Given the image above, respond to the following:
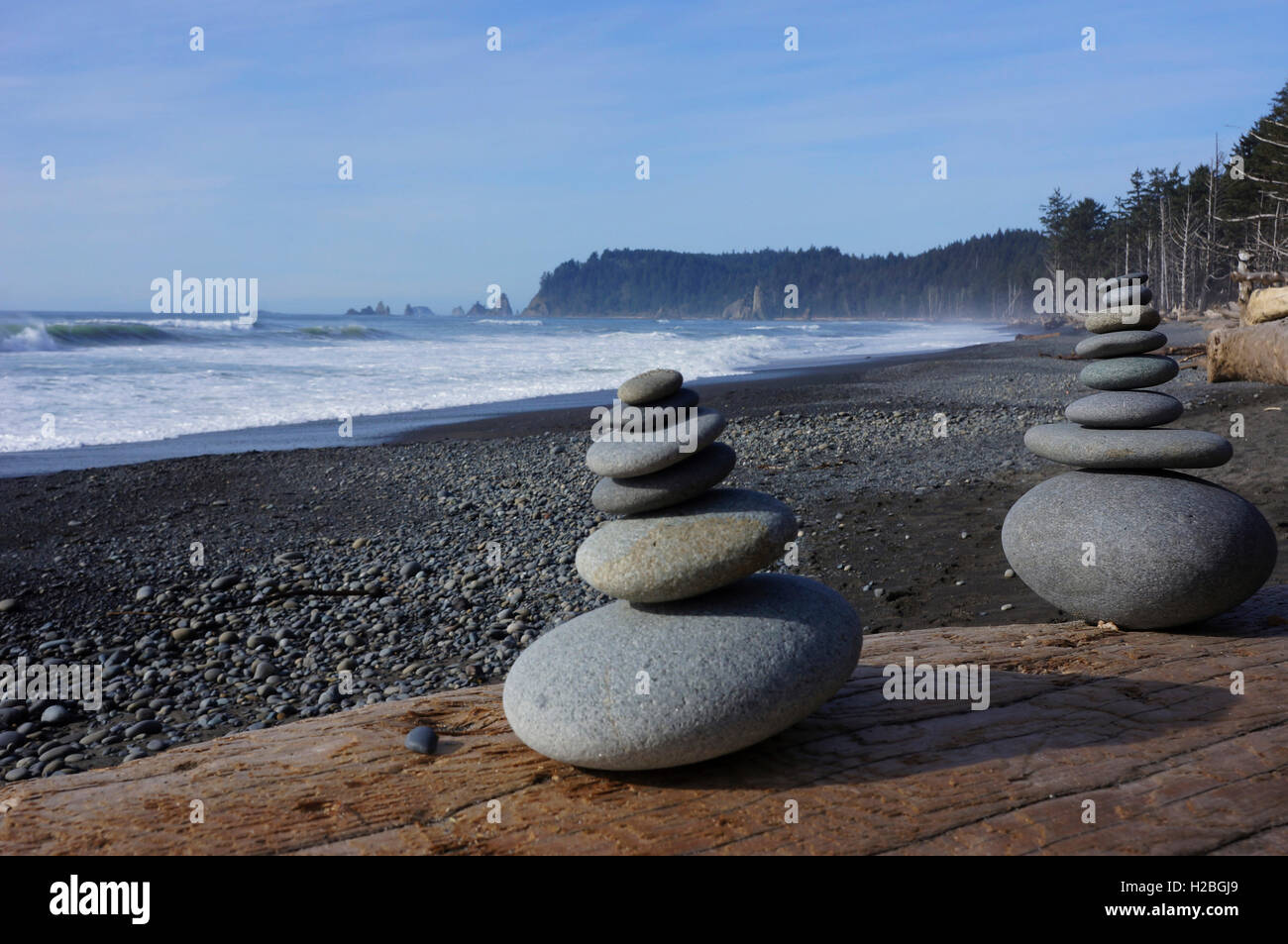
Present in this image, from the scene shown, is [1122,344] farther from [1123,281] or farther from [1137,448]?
[1137,448]

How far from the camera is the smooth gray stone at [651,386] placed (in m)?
4.56

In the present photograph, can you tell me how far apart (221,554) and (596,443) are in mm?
7337

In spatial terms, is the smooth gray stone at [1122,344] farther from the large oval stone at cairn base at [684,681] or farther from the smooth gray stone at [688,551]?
the large oval stone at cairn base at [684,681]

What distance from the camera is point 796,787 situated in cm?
391

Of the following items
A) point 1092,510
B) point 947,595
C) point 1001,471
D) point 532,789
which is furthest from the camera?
point 1001,471

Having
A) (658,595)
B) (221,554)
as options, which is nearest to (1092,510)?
(658,595)

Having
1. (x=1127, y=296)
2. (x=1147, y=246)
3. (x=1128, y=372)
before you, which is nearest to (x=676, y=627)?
(x=1128, y=372)

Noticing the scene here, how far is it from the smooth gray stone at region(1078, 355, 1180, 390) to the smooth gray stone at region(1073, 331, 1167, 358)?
0.05m

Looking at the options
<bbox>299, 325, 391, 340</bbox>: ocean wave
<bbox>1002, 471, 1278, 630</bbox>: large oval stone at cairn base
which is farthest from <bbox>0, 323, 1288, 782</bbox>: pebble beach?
<bbox>299, 325, 391, 340</bbox>: ocean wave

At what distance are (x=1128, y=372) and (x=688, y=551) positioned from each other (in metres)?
3.78

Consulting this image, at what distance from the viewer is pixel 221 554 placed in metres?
10.5

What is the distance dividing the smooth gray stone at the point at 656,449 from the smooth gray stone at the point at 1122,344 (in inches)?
124

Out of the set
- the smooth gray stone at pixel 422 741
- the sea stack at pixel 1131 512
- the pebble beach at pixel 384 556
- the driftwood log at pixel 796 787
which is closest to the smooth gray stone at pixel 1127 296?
the sea stack at pixel 1131 512

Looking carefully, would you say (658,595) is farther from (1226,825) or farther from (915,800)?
(1226,825)
